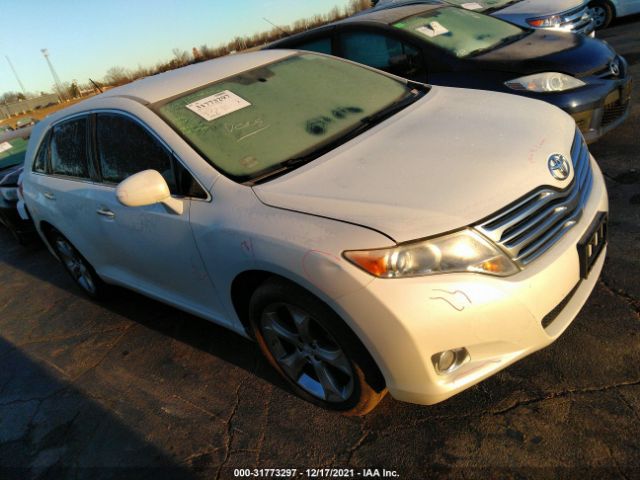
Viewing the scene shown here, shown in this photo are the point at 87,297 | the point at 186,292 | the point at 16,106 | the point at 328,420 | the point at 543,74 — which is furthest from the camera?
the point at 16,106

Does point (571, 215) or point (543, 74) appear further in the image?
point (543, 74)

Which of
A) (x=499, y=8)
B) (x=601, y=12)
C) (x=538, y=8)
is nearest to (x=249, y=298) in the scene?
(x=538, y=8)

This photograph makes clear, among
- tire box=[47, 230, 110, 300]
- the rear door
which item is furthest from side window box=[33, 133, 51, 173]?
the rear door

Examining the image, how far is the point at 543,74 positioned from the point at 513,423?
313cm

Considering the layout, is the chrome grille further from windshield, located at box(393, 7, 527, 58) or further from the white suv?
windshield, located at box(393, 7, 527, 58)

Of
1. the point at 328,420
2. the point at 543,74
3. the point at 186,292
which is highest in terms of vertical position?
the point at 543,74

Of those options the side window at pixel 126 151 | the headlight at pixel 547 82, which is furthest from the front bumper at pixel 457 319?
the headlight at pixel 547 82

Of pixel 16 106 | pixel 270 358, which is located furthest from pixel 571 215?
pixel 16 106

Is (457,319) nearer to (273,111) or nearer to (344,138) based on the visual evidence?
(344,138)

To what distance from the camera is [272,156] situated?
2600 mm

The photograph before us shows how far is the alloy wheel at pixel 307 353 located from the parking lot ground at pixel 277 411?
161mm

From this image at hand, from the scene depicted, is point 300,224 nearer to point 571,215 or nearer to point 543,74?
point 571,215

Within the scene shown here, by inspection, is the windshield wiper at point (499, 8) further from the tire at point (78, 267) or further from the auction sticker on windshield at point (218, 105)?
the tire at point (78, 267)

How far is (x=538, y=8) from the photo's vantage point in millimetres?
7668
